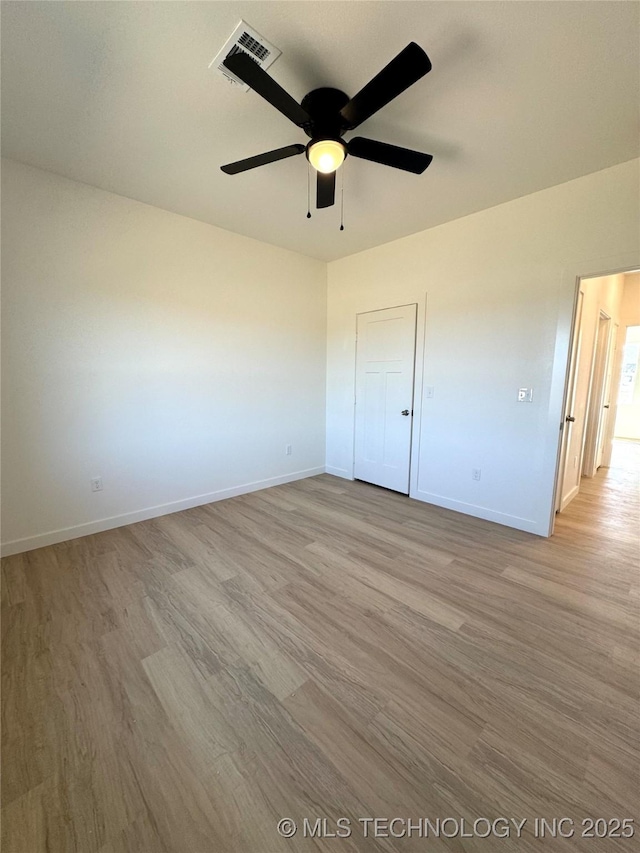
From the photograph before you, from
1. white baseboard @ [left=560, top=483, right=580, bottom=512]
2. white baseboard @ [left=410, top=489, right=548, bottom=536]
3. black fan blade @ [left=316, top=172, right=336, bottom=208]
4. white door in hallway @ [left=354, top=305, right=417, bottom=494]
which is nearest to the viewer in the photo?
black fan blade @ [left=316, top=172, right=336, bottom=208]

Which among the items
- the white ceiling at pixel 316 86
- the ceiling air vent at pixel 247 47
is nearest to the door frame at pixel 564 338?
the white ceiling at pixel 316 86

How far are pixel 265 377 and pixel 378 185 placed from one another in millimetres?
2151

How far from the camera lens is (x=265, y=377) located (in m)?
3.85

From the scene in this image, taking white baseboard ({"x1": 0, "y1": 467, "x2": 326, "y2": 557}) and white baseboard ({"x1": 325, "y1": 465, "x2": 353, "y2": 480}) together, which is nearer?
white baseboard ({"x1": 0, "y1": 467, "x2": 326, "y2": 557})

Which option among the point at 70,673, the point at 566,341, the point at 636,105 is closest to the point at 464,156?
the point at 636,105

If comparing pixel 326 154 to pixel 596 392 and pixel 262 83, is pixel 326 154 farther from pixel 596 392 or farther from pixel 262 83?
pixel 596 392

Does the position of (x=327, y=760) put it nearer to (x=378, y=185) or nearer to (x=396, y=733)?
(x=396, y=733)

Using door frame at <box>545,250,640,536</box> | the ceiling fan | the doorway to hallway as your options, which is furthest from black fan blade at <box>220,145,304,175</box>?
the doorway to hallway

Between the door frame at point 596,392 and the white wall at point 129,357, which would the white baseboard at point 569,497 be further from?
the white wall at point 129,357

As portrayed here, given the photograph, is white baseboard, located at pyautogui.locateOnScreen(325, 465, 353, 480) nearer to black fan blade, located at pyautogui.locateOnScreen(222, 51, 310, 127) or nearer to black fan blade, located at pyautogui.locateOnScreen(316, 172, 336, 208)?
black fan blade, located at pyautogui.locateOnScreen(316, 172, 336, 208)

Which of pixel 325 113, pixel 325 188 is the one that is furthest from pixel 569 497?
pixel 325 113

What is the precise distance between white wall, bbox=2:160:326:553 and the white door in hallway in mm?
921

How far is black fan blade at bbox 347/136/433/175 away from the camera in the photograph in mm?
1677

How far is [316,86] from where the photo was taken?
5.57 ft
